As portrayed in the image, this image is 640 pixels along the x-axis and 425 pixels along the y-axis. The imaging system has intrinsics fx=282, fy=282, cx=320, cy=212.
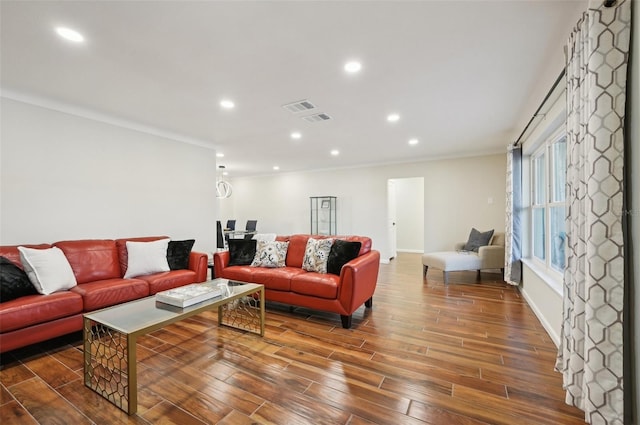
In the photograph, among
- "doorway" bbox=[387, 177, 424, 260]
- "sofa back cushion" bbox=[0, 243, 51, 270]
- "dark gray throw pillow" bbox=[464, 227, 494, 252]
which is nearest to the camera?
"sofa back cushion" bbox=[0, 243, 51, 270]

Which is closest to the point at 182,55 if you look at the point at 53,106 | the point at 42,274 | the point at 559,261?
the point at 53,106

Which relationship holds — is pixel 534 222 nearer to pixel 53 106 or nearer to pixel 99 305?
pixel 99 305

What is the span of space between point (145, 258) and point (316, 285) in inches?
82.4

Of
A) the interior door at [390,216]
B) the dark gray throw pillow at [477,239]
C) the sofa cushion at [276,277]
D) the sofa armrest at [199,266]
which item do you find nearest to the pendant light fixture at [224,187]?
the sofa armrest at [199,266]

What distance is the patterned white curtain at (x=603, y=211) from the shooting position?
1.30 m

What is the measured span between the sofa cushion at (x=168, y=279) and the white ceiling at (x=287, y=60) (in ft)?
6.55

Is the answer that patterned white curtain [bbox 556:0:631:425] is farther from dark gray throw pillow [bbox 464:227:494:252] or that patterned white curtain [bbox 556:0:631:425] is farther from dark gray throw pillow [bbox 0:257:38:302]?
dark gray throw pillow [bbox 464:227:494:252]

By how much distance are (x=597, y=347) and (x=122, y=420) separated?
8.31 feet

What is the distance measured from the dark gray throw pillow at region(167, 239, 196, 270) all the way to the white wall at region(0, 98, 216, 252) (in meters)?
0.66

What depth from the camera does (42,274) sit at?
2533 millimetres

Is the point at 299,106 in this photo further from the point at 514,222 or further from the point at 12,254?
the point at 514,222

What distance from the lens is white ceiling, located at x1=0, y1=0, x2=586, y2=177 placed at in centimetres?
177

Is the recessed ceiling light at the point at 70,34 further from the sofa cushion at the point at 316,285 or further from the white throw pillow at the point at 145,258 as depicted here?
the sofa cushion at the point at 316,285

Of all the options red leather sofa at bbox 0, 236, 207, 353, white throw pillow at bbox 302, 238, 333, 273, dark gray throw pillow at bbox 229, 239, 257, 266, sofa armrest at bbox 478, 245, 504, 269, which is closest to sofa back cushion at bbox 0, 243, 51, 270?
red leather sofa at bbox 0, 236, 207, 353
